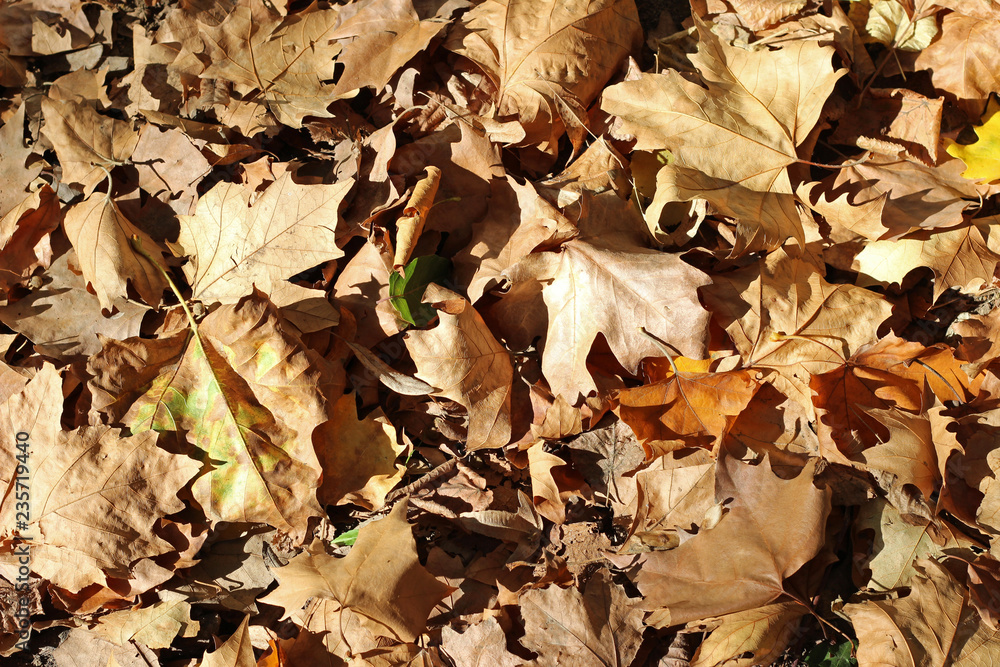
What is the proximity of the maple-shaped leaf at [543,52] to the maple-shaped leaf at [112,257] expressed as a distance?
A: 50.3 inches

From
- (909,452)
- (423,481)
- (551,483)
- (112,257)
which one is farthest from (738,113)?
(112,257)

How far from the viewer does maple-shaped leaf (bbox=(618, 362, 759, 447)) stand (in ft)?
6.28

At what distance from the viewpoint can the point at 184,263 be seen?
2.19 m

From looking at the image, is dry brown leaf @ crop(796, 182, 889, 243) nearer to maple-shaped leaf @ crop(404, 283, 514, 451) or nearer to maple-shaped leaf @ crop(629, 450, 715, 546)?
maple-shaped leaf @ crop(629, 450, 715, 546)

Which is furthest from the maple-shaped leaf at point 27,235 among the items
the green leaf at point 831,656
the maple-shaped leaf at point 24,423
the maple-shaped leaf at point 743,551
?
the green leaf at point 831,656

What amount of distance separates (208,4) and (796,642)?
3.01 m

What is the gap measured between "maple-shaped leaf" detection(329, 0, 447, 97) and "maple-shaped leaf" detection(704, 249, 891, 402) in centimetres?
131

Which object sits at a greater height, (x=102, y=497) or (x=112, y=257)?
(x=112, y=257)

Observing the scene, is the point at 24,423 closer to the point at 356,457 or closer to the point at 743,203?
the point at 356,457

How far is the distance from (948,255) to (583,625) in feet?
5.24

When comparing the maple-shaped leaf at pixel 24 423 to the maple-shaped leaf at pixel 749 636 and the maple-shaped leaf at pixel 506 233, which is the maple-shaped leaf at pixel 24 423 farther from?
the maple-shaped leaf at pixel 749 636

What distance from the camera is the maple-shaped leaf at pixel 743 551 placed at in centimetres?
180

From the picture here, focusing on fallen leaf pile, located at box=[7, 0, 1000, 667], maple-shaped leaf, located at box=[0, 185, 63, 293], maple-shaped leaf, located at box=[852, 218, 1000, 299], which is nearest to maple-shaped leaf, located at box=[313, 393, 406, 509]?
fallen leaf pile, located at box=[7, 0, 1000, 667]

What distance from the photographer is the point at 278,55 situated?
2.25 meters
